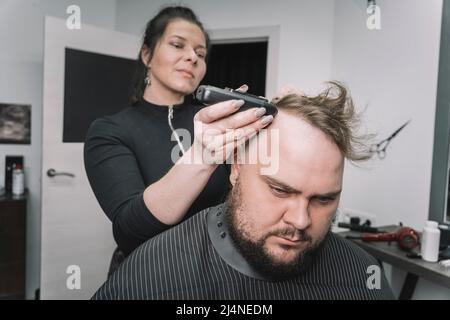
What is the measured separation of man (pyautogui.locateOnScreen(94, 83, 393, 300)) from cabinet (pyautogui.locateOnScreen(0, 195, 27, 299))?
4.98ft

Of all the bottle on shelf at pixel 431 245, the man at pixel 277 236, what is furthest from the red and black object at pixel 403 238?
the man at pixel 277 236

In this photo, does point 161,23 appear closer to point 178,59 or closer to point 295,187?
point 178,59

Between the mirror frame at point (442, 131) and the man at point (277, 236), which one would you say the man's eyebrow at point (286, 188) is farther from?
the mirror frame at point (442, 131)

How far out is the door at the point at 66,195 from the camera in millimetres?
1962

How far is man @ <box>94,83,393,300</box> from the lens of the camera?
2.56 feet

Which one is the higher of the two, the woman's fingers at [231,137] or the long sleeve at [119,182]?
the woman's fingers at [231,137]

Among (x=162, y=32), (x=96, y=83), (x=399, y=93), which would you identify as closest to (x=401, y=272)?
(x=399, y=93)

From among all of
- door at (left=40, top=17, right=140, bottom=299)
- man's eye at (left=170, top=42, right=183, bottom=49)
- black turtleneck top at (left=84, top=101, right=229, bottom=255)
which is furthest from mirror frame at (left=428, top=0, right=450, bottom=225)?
door at (left=40, top=17, right=140, bottom=299)

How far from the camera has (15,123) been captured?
80.9 inches

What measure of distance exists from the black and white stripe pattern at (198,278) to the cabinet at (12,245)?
1.51 m

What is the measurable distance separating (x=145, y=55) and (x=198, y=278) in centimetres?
66
